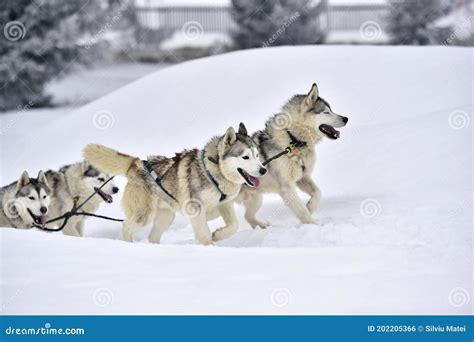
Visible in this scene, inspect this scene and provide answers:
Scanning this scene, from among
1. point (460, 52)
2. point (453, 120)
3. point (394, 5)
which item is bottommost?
point (453, 120)

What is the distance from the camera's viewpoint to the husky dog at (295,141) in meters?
5.89

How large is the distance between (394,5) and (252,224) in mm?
6314

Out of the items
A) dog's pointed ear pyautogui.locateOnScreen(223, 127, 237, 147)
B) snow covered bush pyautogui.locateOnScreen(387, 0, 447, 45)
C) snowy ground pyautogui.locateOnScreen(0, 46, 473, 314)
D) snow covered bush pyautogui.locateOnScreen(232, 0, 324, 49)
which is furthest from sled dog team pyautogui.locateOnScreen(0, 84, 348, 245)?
snow covered bush pyautogui.locateOnScreen(232, 0, 324, 49)

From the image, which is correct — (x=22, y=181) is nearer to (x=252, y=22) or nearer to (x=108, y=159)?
(x=108, y=159)

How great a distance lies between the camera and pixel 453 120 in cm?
706

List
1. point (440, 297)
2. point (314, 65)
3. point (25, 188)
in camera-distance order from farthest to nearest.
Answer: point (314, 65) < point (25, 188) < point (440, 297)

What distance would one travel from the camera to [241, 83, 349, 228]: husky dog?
5.89m

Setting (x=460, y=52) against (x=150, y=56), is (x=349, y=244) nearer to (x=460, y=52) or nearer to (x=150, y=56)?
(x=460, y=52)

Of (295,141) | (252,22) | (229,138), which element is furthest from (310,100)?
(252,22)

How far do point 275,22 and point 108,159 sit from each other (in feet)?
31.9


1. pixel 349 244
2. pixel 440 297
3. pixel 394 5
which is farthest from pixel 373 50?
pixel 440 297

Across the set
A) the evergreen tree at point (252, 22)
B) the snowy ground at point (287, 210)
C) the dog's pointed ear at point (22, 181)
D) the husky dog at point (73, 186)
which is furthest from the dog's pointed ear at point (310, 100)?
the evergreen tree at point (252, 22)

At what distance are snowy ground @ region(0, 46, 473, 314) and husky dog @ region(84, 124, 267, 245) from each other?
451 millimetres
